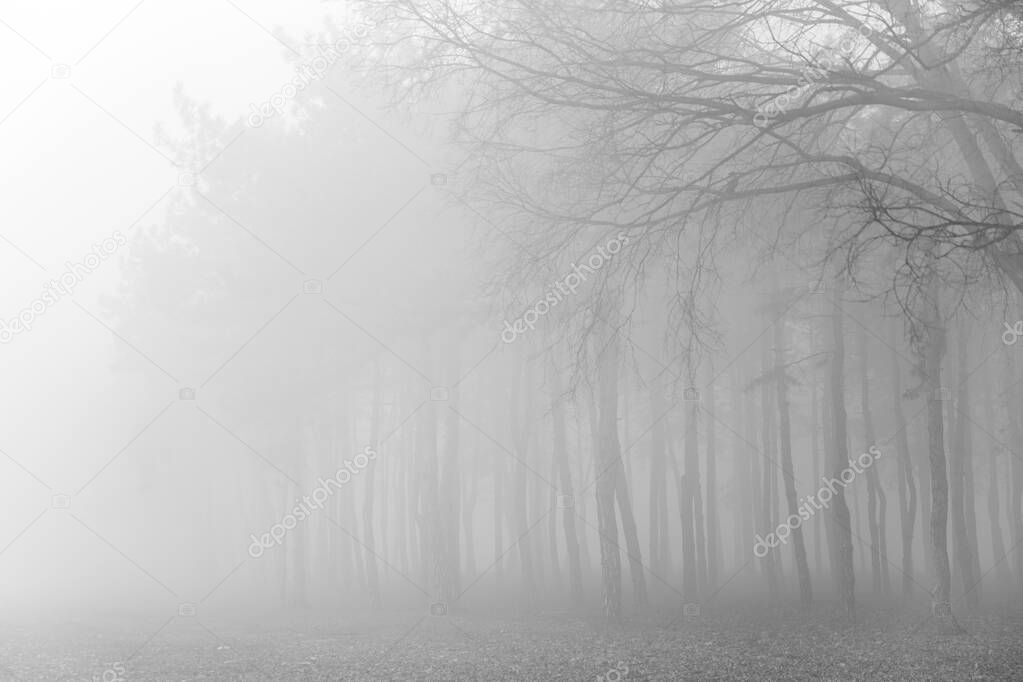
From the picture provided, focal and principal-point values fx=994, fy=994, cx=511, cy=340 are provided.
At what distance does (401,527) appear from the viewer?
4084 cm

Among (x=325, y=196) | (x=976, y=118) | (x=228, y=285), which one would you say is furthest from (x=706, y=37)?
(x=228, y=285)

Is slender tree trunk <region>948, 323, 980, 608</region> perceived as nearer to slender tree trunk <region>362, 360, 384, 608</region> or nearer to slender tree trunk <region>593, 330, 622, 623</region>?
slender tree trunk <region>593, 330, 622, 623</region>

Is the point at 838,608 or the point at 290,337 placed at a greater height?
the point at 290,337

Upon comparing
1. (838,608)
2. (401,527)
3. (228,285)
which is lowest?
(838,608)

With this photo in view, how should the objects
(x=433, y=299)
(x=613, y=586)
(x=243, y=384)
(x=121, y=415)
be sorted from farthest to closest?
(x=121, y=415) → (x=243, y=384) → (x=433, y=299) → (x=613, y=586)

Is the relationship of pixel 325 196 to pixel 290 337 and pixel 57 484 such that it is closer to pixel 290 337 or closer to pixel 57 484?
pixel 290 337

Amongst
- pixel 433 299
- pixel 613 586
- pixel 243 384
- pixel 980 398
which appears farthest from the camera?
pixel 980 398

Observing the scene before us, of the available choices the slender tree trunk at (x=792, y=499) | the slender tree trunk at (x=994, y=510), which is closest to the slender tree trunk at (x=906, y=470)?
the slender tree trunk at (x=792, y=499)

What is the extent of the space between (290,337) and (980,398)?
21967mm

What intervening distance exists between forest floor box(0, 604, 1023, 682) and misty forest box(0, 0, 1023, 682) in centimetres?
14
